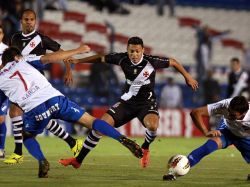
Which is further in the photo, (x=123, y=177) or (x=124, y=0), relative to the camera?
(x=124, y=0)

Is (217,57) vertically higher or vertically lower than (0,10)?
lower

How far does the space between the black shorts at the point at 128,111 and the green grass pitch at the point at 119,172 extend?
0.67 metres

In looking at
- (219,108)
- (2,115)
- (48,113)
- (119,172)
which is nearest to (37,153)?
(48,113)

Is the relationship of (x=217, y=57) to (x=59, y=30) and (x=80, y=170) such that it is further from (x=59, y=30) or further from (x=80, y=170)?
(x=80, y=170)

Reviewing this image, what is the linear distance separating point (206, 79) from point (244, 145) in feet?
42.3

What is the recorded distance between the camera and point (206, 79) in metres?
22.6

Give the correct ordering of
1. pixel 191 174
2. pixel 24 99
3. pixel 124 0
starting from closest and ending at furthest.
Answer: pixel 24 99 → pixel 191 174 → pixel 124 0

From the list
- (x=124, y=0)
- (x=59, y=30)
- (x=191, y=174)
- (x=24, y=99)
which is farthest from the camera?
(x=124, y=0)

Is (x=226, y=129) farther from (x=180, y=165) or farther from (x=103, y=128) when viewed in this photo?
(x=103, y=128)

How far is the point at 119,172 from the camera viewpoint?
10.8m

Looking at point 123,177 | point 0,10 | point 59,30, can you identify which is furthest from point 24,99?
point 59,30

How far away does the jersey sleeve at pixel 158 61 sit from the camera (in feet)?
38.4

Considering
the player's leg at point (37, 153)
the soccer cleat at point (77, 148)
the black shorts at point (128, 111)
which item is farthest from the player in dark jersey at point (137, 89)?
the player's leg at point (37, 153)

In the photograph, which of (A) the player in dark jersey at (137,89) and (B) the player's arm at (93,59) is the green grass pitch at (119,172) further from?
(B) the player's arm at (93,59)
